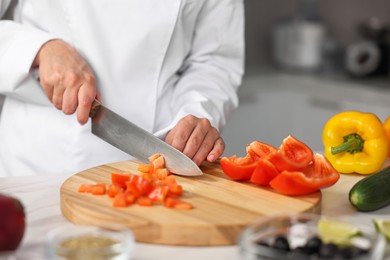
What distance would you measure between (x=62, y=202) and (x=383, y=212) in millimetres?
580

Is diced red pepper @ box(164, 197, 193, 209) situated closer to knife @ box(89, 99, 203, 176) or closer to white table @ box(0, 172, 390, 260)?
white table @ box(0, 172, 390, 260)

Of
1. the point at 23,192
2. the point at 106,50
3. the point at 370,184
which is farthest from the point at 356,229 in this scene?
the point at 106,50

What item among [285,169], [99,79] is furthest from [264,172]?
[99,79]

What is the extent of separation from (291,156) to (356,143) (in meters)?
0.24

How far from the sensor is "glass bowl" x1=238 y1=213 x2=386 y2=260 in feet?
3.66

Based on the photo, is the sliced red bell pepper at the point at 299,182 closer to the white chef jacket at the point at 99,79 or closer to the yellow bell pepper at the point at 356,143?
the yellow bell pepper at the point at 356,143

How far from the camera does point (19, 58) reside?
5.91 feet

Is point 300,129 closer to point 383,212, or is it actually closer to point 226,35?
point 226,35

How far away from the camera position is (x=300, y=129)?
11.2 ft

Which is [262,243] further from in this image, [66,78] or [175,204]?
[66,78]

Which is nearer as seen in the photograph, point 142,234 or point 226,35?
point 142,234

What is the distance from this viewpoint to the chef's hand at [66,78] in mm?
1655

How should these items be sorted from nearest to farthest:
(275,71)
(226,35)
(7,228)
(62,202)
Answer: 1. (7,228)
2. (62,202)
3. (226,35)
4. (275,71)

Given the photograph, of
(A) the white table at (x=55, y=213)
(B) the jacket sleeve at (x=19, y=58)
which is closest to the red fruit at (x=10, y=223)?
(A) the white table at (x=55, y=213)
